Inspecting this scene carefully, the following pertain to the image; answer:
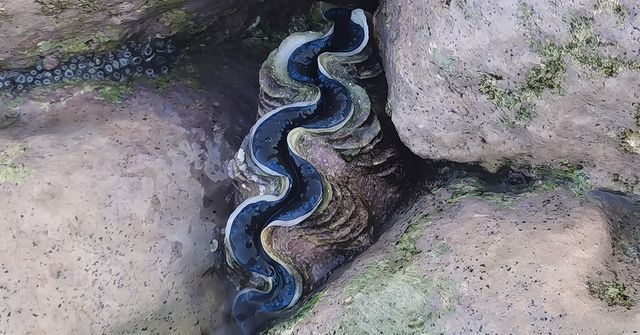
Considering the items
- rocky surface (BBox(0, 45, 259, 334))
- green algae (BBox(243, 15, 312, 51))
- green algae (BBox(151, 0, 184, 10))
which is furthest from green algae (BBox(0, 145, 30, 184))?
green algae (BBox(243, 15, 312, 51))

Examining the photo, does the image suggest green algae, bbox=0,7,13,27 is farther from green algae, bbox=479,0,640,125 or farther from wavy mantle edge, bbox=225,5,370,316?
green algae, bbox=479,0,640,125

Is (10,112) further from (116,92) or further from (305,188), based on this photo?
(305,188)

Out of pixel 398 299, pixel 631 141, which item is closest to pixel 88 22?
pixel 398 299

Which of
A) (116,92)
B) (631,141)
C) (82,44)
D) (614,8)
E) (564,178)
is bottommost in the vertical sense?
(116,92)

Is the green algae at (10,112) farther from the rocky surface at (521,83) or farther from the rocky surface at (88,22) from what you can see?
the rocky surface at (521,83)

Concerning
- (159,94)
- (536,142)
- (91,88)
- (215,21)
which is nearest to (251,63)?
(215,21)
